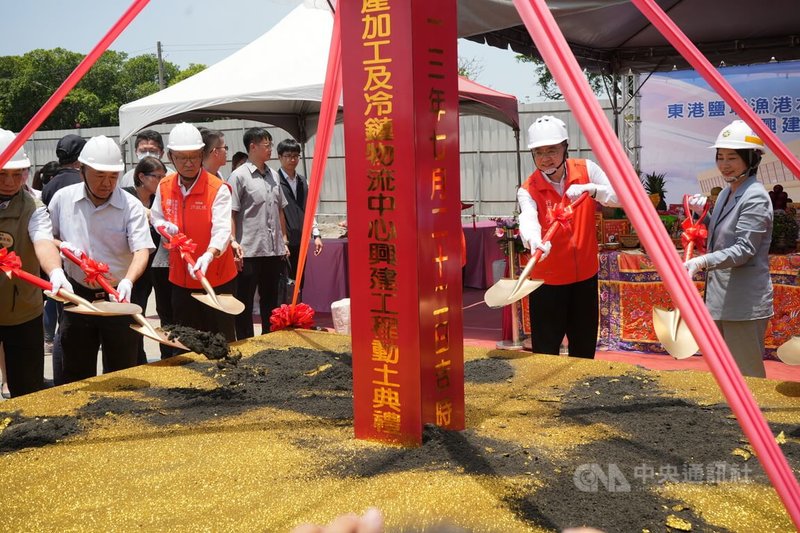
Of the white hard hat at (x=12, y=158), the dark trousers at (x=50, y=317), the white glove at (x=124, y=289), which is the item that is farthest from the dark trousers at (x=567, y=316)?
the dark trousers at (x=50, y=317)

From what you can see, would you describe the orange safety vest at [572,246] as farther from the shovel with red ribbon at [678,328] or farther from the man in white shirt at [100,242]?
the man in white shirt at [100,242]

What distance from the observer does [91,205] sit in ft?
9.53

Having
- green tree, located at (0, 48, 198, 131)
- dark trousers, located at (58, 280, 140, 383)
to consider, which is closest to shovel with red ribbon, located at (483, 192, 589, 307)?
dark trousers, located at (58, 280, 140, 383)

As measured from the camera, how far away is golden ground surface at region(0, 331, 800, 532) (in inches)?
62.1

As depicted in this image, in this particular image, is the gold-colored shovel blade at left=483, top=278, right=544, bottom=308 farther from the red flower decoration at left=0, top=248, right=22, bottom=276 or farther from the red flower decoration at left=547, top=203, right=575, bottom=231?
the red flower decoration at left=0, top=248, right=22, bottom=276

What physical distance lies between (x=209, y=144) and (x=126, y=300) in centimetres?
153

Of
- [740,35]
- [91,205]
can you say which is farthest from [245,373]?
[740,35]

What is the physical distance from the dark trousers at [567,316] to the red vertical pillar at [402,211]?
988 millimetres

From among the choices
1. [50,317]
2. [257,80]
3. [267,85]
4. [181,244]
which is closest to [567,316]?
[181,244]

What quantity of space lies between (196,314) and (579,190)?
1829 millimetres

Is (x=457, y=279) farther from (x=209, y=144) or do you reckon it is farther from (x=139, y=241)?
(x=209, y=144)

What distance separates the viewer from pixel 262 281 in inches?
181

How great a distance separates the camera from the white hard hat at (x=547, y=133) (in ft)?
9.57

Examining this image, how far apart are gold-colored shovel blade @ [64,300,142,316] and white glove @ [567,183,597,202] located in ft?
5.50
